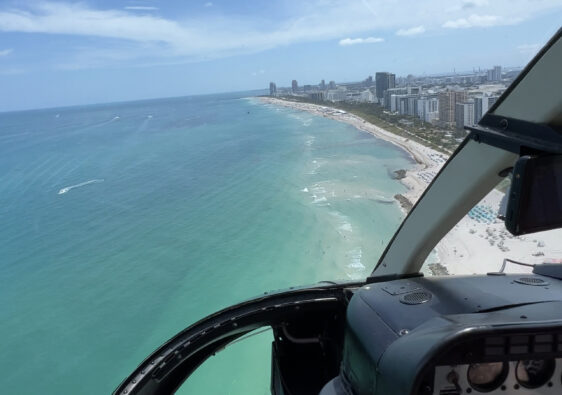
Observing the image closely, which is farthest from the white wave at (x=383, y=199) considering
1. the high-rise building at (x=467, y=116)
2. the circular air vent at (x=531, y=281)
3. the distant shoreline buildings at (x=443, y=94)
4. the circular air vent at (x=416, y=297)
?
the circular air vent at (x=416, y=297)

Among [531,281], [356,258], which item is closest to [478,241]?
[356,258]

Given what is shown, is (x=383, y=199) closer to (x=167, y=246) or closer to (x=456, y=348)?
(x=167, y=246)

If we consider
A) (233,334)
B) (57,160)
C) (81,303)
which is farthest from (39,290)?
(57,160)

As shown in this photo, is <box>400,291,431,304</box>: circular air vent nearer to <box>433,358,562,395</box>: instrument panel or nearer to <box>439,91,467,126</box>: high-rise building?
<box>433,358,562,395</box>: instrument panel

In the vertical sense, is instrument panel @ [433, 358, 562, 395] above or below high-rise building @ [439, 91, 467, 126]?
below

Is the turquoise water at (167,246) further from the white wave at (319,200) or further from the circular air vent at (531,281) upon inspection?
the circular air vent at (531,281)

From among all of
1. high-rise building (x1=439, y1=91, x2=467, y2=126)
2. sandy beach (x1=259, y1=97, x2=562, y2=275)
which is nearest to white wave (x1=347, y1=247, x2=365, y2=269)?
sandy beach (x1=259, y1=97, x2=562, y2=275)
